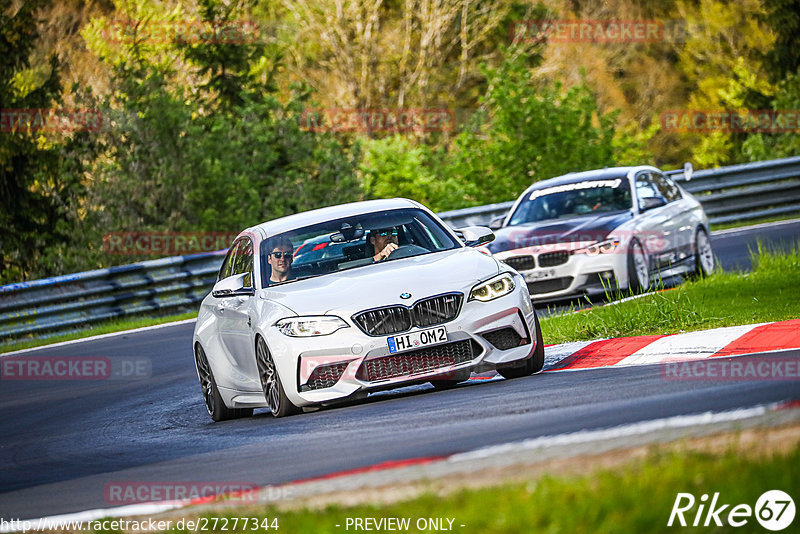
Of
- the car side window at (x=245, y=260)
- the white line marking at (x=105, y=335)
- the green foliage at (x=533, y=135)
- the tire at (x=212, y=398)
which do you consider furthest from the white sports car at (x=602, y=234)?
the green foliage at (x=533, y=135)

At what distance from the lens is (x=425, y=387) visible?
1048 cm

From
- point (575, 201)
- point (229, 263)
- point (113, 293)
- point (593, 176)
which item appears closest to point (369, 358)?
point (229, 263)

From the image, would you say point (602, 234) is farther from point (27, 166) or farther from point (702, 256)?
point (27, 166)

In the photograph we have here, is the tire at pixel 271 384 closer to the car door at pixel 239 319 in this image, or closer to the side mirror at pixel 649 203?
the car door at pixel 239 319

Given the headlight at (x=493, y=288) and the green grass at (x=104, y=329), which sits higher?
the headlight at (x=493, y=288)

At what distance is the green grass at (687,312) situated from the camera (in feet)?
36.5

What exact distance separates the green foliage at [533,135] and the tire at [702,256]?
14975 mm

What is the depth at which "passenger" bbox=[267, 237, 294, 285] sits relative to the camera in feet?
33.2

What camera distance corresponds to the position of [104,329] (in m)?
19.4

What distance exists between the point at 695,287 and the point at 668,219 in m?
2.17

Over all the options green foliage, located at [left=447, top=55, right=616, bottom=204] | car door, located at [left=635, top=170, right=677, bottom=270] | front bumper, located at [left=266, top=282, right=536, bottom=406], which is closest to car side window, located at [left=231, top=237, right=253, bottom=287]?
front bumper, located at [left=266, top=282, right=536, bottom=406]

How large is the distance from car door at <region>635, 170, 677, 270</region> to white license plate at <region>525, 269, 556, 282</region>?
112 cm

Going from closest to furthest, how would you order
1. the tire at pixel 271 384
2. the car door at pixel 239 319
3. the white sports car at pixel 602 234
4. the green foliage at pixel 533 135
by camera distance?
the tire at pixel 271 384 → the car door at pixel 239 319 → the white sports car at pixel 602 234 → the green foliage at pixel 533 135

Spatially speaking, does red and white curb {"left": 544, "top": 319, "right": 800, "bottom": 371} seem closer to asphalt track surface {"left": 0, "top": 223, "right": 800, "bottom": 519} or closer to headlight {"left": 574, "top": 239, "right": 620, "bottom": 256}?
asphalt track surface {"left": 0, "top": 223, "right": 800, "bottom": 519}
